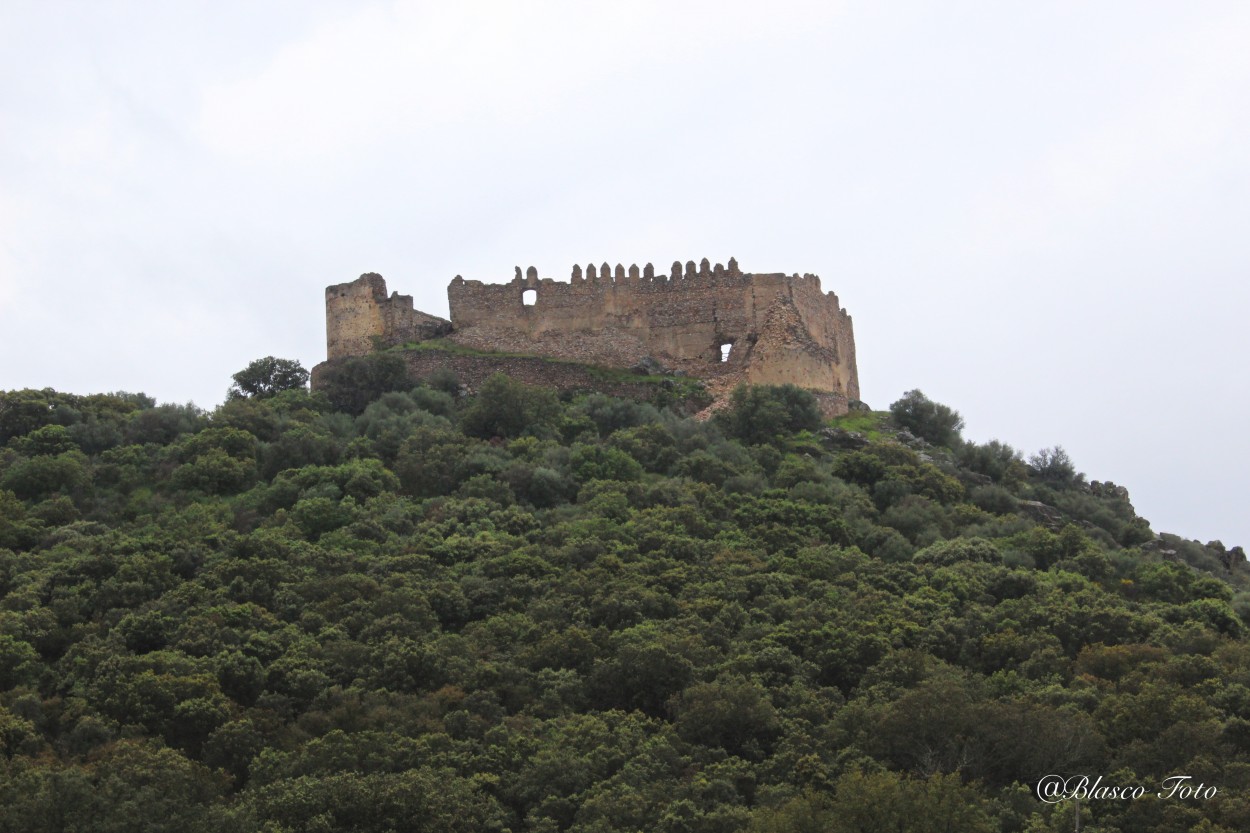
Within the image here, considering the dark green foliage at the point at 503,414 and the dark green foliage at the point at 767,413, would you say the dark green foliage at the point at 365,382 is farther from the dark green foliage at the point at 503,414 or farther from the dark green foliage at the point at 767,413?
the dark green foliage at the point at 767,413

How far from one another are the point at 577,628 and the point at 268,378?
72.4 feet

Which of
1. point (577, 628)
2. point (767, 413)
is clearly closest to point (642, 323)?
point (767, 413)

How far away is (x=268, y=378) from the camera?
5628cm

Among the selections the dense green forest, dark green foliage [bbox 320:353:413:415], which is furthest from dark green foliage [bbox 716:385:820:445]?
dark green foliage [bbox 320:353:413:415]

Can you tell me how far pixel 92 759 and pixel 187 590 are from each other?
6.94 metres

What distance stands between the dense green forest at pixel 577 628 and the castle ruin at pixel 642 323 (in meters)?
2.30

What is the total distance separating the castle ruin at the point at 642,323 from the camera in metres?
55.0

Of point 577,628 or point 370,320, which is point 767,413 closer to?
point 370,320

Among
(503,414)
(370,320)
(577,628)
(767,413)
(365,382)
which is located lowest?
(577,628)

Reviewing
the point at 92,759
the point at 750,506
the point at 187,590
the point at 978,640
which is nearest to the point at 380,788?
the point at 92,759

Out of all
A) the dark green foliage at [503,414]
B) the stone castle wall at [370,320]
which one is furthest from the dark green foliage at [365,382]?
the dark green foliage at [503,414]

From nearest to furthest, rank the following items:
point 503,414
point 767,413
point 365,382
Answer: point 503,414 → point 767,413 → point 365,382

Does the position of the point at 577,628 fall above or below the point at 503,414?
below

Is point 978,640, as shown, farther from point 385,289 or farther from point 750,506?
point 385,289
